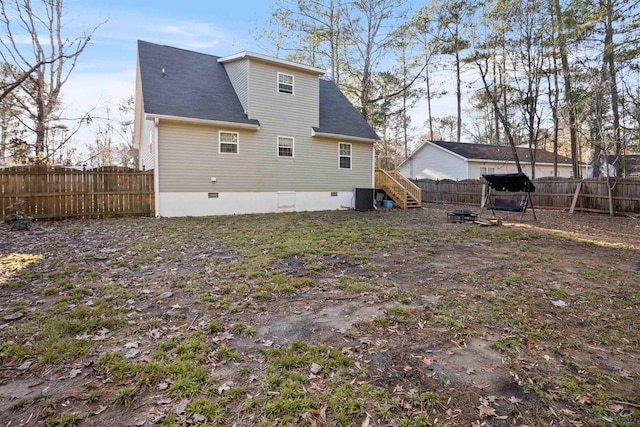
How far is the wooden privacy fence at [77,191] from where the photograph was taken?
30.9 ft

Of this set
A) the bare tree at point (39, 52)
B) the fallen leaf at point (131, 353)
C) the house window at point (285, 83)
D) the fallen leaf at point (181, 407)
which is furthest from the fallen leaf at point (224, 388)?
the bare tree at point (39, 52)

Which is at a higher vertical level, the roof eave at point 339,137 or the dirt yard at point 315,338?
the roof eave at point 339,137

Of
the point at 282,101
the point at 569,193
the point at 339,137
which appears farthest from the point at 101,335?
the point at 569,193

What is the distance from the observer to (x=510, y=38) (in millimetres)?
16609

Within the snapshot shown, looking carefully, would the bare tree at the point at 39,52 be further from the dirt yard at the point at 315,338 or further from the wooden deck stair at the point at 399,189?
the wooden deck stair at the point at 399,189

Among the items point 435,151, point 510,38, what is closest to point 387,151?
point 435,151

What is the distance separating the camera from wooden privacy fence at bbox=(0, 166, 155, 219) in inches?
370

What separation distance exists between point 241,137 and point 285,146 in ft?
6.14

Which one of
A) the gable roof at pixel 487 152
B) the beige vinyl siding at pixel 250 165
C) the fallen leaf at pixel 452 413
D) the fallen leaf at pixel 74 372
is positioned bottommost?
the fallen leaf at pixel 452 413

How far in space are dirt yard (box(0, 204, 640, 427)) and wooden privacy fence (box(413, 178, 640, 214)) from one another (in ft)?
27.5

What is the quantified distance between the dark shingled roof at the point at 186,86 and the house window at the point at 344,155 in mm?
4252

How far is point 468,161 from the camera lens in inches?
925

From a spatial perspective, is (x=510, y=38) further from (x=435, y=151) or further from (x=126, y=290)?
(x=126, y=290)

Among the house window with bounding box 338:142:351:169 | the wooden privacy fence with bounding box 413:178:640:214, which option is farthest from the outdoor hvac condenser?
the wooden privacy fence with bounding box 413:178:640:214
